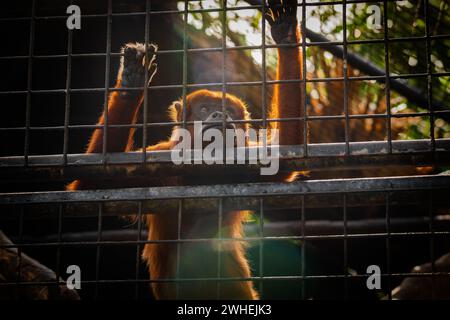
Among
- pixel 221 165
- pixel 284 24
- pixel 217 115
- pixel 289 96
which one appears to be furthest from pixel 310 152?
pixel 217 115

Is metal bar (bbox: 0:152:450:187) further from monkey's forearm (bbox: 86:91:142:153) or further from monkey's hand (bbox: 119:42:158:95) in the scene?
monkey's forearm (bbox: 86:91:142:153)

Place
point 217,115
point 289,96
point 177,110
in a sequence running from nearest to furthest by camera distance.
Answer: point 289,96, point 217,115, point 177,110

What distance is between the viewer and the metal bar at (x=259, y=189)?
7.73 ft

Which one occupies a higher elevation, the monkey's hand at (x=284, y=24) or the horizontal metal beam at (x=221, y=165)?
the monkey's hand at (x=284, y=24)

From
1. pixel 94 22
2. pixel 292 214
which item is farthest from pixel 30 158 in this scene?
pixel 292 214

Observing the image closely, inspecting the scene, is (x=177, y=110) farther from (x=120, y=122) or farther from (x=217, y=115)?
(x=120, y=122)

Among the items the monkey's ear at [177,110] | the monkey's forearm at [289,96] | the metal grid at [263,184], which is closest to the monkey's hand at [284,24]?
the monkey's forearm at [289,96]

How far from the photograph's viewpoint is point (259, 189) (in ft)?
7.90

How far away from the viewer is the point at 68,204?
2.60 meters

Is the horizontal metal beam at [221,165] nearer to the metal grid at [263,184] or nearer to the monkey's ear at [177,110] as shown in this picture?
the metal grid at [263,184]

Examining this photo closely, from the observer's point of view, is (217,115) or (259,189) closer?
(259,189)

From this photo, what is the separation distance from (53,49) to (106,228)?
97.5 inches

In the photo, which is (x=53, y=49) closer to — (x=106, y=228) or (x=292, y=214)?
(x=106, y=228)
